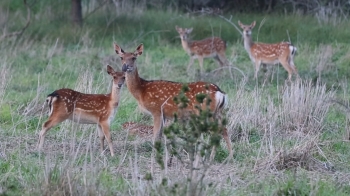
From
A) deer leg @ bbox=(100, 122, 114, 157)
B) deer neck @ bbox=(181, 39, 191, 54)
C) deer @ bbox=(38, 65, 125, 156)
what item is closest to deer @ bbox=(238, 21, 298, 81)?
deer neck @ bbox=(181, 39, 191, 54)

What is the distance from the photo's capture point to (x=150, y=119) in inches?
436

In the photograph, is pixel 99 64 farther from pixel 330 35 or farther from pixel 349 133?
pixel 349 133

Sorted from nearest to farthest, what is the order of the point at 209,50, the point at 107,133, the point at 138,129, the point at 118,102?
the point at 107,133, the point at 118,102, the point at 138,129, the point at 209,50

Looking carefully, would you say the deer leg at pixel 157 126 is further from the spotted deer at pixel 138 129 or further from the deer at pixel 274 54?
the deer at pixel 274 54

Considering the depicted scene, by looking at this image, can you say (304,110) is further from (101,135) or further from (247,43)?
(247,43)

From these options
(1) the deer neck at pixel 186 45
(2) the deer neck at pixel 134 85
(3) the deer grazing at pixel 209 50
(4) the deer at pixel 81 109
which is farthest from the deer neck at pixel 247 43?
(4) the deer at pixel 81 109

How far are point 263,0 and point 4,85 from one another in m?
14.9

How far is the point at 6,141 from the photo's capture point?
30.2 feet

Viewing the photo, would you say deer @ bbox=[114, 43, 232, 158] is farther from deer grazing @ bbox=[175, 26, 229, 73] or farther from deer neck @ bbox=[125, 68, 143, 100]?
deer grazing @ bbox=[175, 26, 229, 73]

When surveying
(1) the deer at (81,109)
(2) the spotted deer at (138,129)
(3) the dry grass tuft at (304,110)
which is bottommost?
(2) the spotted deer at (138,129)

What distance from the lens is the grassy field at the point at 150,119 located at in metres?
7.30

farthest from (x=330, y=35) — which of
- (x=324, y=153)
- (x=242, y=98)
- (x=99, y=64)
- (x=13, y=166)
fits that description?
(x=13, y=166)

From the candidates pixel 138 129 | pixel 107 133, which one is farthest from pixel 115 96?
pixel 138 129

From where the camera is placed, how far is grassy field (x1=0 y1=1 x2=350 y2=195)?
7.30 m
